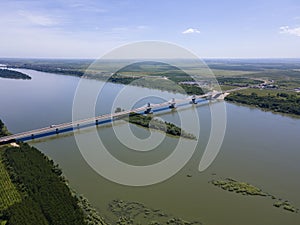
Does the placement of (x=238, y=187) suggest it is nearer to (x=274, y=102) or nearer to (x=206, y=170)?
(x=206, y=170)

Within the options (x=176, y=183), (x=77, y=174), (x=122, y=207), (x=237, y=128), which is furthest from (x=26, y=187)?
(x=237, y=128)

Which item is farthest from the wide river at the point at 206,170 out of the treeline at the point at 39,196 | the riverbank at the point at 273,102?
the riverbank at the point at 273,102

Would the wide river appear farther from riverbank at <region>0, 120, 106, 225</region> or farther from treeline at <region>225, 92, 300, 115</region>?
treeline at <region>225, 92, 300, 115</region>

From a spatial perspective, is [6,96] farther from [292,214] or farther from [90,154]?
[292,214]

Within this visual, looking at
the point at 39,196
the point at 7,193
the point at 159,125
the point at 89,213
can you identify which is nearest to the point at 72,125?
the point at 159,125

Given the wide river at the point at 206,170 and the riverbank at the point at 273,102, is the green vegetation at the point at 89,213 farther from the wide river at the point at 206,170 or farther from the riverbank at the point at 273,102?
the riverbank at the point at 273,102

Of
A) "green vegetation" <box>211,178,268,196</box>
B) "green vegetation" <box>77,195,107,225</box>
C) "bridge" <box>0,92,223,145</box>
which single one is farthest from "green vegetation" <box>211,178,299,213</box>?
"bridge" <box>0,92,223,145</box>
